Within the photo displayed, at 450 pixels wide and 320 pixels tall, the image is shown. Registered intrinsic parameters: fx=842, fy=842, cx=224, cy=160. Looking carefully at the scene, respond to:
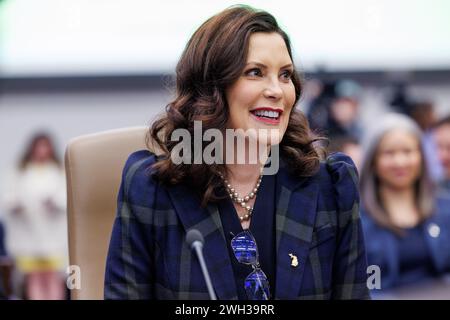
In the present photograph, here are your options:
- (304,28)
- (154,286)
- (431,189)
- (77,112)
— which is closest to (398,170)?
(431,189)

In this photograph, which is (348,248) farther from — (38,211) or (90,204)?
(38,211)

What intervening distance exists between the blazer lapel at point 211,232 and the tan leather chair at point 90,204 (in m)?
0.26

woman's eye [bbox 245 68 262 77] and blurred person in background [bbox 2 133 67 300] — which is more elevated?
woman's eye [bbox 245 68 262 77]

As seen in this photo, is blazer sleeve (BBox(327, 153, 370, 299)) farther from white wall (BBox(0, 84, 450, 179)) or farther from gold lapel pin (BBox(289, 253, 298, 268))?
white wall (BBox(0, 84, 450, 179))

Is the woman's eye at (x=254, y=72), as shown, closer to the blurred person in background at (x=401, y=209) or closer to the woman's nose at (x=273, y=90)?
the woman's nose at (x=273, y=90)

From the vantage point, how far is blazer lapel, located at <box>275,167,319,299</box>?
5.71 ft

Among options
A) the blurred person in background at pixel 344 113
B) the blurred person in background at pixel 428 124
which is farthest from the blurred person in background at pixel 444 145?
the blurred person in background at pixel 344 113

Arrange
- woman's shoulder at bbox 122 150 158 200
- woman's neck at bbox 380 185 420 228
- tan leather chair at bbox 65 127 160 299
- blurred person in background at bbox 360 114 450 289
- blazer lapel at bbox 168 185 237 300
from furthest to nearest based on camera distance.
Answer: woman's neck at bbox 380 185 420 228 < blurred person in background at bbox 360 114 450 289 < tan leather chair at bbox 65 127 160 299 < woman's shoulder at bbox 122 150 158 200 < blazer lapel at bbox 168 185 237 300

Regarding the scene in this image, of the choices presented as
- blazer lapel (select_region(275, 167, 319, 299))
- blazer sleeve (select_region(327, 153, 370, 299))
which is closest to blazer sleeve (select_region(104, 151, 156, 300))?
blazer lapel (select_region(275, 167, 319, 299))

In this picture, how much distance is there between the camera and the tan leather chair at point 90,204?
2.02 meters

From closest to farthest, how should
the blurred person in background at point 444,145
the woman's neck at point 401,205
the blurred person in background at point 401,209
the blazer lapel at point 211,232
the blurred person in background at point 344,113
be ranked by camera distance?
the blazer lapel at point 211,232 < the blurred person in background at point 401,209 < the woman's neck at point 401,205 < the blurred person in background at point 444,145 < the blurred person in background at point 344,113

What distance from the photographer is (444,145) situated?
4.10m

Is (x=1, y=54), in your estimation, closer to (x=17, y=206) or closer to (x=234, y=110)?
(x=17, y=206)

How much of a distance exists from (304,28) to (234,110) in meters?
3.02
